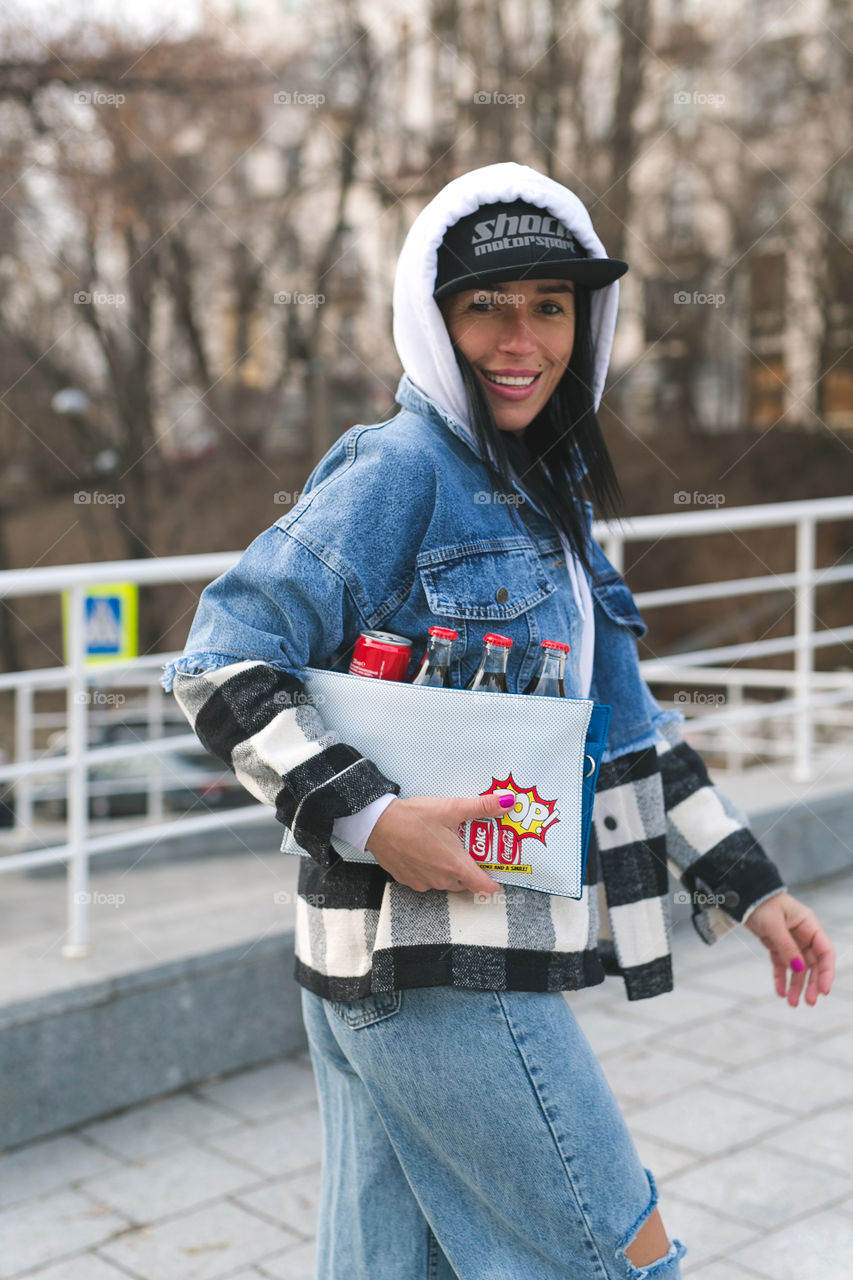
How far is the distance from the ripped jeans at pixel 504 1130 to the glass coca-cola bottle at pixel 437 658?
14.0 inches

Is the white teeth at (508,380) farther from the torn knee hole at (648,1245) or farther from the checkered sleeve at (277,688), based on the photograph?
the torn knee hole at (648,1245)

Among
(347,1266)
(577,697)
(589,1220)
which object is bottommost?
(347,1266)

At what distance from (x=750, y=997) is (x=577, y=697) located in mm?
2630

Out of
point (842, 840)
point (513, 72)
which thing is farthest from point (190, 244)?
point (842, 840)

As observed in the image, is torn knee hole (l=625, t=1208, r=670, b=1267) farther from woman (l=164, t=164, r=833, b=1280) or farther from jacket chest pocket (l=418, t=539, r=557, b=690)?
jacket chest pocket (l=418, t=539, r=557, b=690)

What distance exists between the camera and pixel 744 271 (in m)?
21.0

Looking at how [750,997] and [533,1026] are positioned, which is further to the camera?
[750,997]

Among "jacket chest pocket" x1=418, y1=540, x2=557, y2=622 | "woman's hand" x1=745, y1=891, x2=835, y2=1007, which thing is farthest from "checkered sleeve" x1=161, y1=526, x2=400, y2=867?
"woman's hand" x1=745, y1=891, x2=835, y2=1007

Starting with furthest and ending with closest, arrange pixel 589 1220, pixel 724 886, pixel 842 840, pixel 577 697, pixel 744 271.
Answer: pixel 744 271, pixel 842 840, pixel 724 886, pixel 577 697, pixel 589 1220

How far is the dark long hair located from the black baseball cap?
5.2 inches

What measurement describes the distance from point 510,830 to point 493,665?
19 centimetres

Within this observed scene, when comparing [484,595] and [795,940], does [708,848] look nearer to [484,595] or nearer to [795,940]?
[795,940]

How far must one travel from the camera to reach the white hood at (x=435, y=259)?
5.62ft

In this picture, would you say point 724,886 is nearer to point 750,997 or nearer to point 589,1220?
point 589,1220
